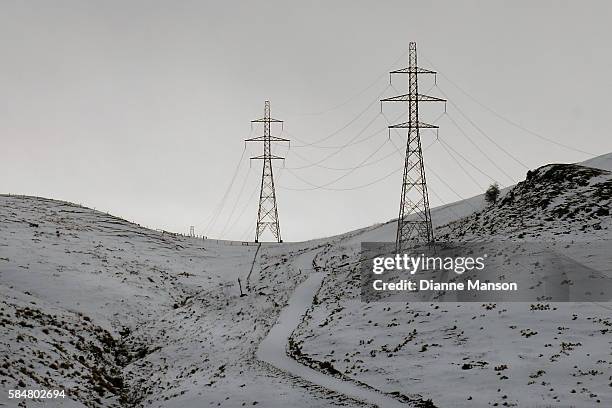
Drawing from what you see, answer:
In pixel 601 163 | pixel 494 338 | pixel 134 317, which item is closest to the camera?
pixel 494 338

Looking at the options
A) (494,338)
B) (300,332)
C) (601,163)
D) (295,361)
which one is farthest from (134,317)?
(601,163)

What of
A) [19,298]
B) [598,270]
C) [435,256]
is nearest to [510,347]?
[598,270]

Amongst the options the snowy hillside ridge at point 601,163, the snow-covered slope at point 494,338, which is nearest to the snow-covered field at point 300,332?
the snow-covered slope at point 494,338

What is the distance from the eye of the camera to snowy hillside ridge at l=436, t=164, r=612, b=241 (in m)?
37.0

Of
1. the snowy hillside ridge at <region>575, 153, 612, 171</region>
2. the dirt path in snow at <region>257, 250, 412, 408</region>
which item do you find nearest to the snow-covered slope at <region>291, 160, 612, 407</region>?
the dirt path in snow at <region>257, 250, 412, 408</region>

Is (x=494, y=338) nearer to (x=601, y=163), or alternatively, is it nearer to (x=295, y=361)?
(x=295, y=361)

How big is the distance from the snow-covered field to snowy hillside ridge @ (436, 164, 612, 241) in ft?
0.52

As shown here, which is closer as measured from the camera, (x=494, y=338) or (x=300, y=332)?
(x=494, y=338)

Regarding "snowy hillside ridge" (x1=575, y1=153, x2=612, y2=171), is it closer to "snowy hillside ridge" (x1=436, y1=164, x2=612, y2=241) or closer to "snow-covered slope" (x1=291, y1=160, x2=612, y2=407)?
"snowy hillside ridge" (x1=436, y1=164, x2=612, y2=241)

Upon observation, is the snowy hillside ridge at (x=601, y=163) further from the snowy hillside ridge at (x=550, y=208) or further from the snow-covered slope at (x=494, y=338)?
the snow-covered slope at (x=494, y=338)

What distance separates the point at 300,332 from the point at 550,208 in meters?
22.2

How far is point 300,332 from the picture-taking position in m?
32.5

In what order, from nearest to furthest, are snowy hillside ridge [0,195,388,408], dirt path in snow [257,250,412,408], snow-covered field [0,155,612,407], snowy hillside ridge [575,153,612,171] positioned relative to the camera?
snow-covered field [0,155,612,407] < dirt path in snow [257,250,412,408] < snowy hillside ridge [0,195,388,408] < snowy hillside ridge [575,153,612,171]

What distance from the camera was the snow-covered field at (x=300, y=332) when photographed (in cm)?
2123
